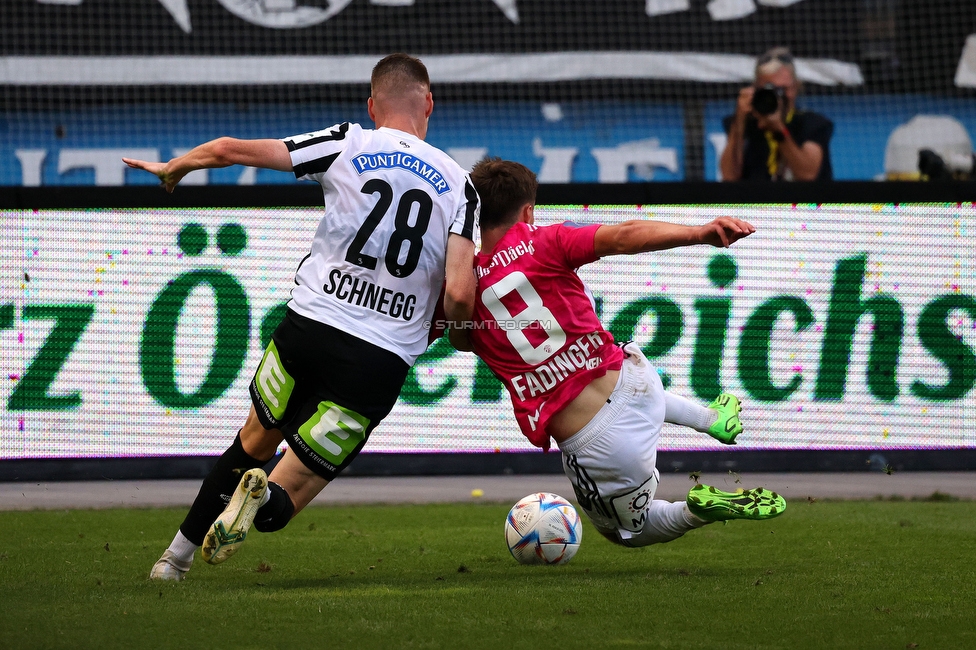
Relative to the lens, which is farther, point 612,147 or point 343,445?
point 612,147

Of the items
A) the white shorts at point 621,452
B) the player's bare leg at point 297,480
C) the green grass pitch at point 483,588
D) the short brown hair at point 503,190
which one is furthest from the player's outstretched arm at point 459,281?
the green grass pitch at point 483,588

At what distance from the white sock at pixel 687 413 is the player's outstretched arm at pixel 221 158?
1.75m

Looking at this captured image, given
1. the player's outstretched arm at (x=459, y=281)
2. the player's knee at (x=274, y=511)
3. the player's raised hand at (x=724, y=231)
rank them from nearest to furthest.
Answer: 1. the player's raised hand at (x=724, y=231)
2. the player's knee at (x=274, y=511)
3. the player's outstretched arm at (x=459, y=281)

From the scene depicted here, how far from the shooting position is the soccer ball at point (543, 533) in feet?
15.3

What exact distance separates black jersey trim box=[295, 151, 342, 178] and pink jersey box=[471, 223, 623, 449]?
67 centimetres

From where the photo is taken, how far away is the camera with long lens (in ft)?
29.0

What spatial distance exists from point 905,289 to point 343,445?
191 inches

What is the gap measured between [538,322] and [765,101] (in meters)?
5.26

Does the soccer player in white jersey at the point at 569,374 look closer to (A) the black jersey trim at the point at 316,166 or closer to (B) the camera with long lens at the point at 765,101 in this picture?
(A) the black jersey trim at the point at 316,166

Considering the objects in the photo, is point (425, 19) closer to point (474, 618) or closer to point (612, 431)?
point (612, 431)

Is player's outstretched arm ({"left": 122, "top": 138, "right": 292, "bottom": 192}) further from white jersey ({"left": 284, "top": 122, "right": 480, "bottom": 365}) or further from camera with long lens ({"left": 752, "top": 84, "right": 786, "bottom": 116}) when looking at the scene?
camera with long lens ({"left": 752, "top": 84, "right": 786, "bottom": 116})

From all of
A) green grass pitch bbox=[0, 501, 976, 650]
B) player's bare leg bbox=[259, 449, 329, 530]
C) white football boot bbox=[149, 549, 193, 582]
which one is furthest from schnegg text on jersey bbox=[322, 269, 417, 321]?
white football boot bbox=[149, 549, 193, 582]

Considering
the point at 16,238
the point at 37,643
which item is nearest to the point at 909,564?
the point at 37,643

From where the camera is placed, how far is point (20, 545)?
5.17 meters
